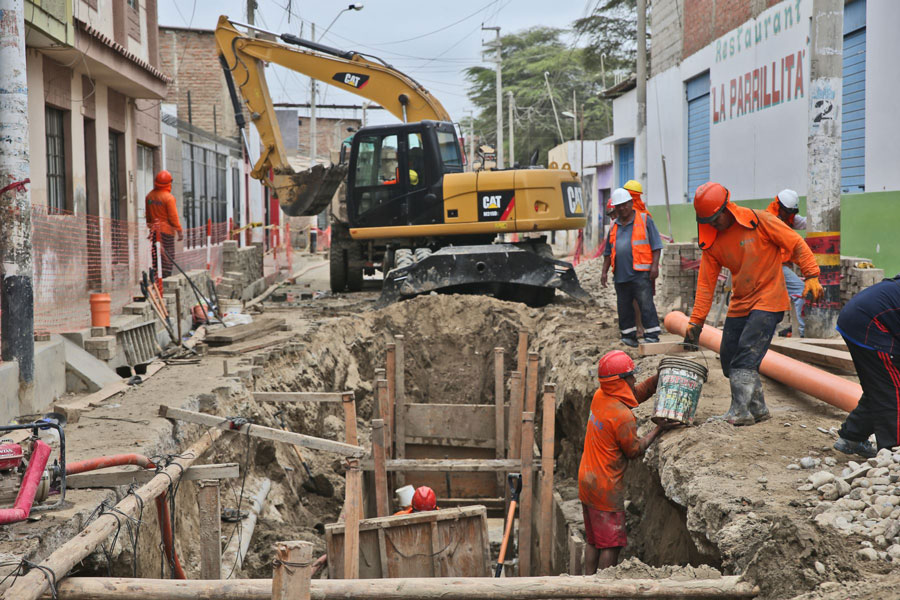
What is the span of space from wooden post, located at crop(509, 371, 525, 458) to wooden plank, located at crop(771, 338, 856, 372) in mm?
2677

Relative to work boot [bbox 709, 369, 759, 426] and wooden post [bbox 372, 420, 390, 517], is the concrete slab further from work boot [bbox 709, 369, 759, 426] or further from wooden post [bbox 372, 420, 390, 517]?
work boot [bbox 709, 369, 759, 426]

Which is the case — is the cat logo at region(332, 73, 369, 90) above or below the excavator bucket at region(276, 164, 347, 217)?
above

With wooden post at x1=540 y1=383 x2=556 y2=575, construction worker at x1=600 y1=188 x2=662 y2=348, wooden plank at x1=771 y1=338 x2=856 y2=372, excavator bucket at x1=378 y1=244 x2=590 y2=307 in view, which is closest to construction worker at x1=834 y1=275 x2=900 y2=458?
wooden plank at x1=771 y1=338 x2=856 y2=372

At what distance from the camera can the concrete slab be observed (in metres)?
8.66

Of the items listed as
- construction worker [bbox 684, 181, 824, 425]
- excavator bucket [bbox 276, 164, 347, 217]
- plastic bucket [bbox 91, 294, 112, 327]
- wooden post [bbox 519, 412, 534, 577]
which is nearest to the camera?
construction worker [bbox 684, 181, 824, 425]

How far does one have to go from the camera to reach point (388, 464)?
898 cm

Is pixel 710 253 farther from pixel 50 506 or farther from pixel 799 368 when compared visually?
pixel 50 506

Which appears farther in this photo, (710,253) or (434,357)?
(434,357)

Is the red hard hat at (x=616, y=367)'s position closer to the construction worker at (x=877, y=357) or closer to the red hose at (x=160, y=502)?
the construction worker at (x=877, y=357)

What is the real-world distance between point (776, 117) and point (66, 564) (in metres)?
14.2

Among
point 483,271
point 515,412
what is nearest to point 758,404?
point 515,412

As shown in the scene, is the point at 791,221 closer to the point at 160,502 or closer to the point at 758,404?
the point at 758,404

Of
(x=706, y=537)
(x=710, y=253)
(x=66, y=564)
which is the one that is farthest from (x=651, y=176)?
(x=66, y=564)

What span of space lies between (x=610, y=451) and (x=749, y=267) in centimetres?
159
